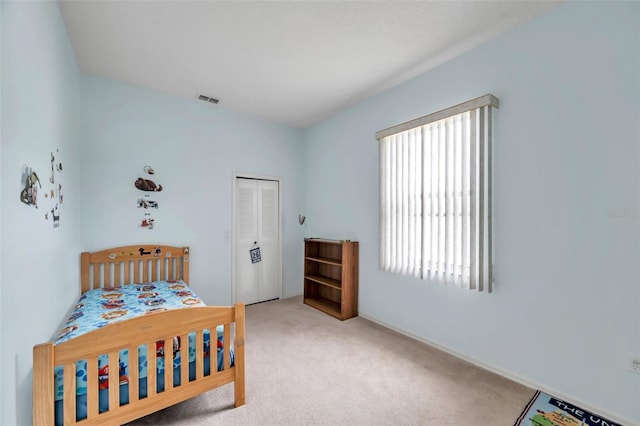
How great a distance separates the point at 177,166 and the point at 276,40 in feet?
6.74

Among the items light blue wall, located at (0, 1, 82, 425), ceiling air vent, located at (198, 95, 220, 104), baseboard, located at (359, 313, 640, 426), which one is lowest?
baseboard, located at (359, 313, 640, 426)

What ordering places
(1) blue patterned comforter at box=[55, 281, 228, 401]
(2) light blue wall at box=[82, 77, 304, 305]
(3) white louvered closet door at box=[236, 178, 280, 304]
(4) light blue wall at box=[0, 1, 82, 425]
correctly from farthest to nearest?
1. (3) white louvered closet door at box=[236, 178, 280, 304]
2. (2) light blue wall at box=[82, 77, 304, 305]
3. (1) blue patterned comforter at box=[55, 281, 228, 401]
4. (4) light blue wall at box=[0, 1, 82, 425]

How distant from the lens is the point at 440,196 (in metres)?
2.66

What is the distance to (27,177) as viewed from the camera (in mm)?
1439

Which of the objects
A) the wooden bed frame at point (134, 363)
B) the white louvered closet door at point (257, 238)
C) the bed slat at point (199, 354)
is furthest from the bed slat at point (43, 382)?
the white louvered closet door at point (257, 238)

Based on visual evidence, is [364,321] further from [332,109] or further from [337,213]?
[332,109]

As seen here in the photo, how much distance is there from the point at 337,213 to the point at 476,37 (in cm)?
251

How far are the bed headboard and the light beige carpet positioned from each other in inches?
53.3

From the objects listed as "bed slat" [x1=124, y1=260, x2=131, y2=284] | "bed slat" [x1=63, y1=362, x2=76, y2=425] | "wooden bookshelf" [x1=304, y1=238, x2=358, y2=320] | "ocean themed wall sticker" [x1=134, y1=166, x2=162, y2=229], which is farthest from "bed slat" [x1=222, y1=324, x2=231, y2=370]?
"ocean themed wall sticker" [x1=134, y1=166, x2=162, y2=229]

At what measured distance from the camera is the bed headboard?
291 centimetres

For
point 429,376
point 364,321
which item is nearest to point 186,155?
point 364,321

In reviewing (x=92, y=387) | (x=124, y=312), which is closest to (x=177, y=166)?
A: (x=124, y=312)

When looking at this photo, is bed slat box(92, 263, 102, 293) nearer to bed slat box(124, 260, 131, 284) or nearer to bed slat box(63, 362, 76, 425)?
bed slat box(124, 260, 131, 284)

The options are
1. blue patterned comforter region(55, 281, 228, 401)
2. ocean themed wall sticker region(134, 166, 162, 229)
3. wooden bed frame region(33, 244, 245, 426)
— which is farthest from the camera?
ocean themed wall sticker region(134, 166, 162, 229)
